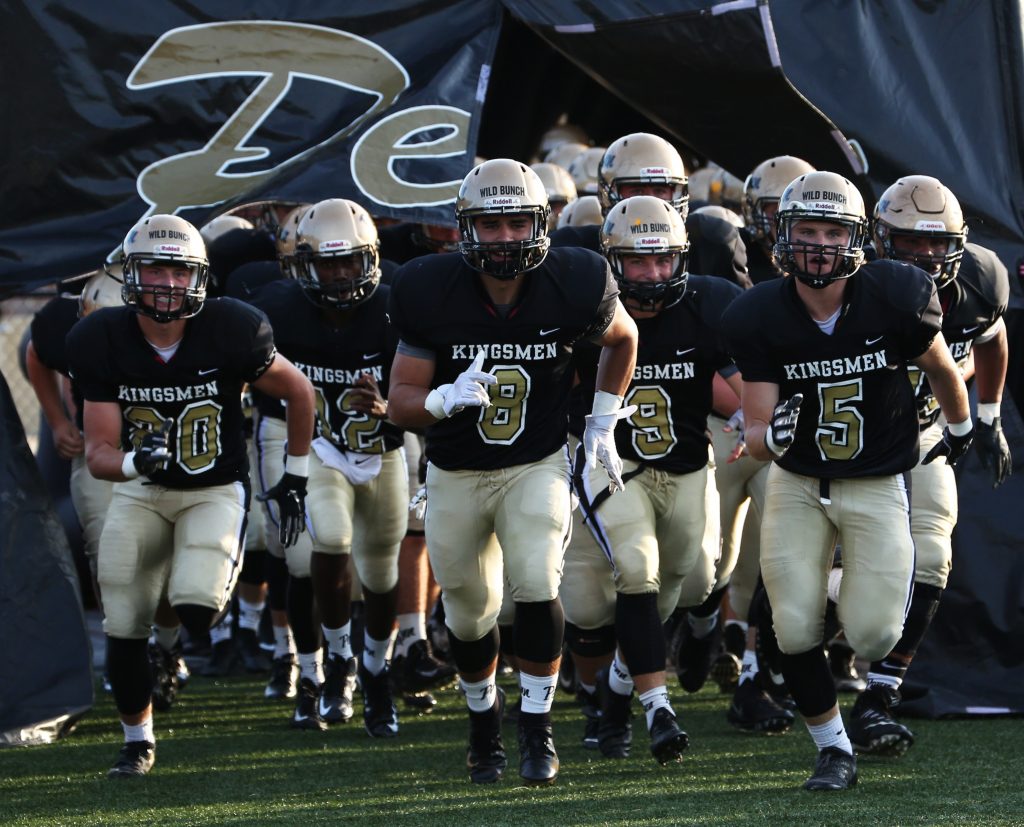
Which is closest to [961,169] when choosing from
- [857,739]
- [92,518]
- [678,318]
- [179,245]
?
[678,318]

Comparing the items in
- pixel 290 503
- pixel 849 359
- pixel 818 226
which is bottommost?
pixel 290 503

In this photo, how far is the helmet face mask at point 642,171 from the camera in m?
6.15

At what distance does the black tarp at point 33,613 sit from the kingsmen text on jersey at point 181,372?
36.2 inches

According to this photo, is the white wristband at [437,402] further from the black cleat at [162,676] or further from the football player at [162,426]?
the black cleat at [162,676]

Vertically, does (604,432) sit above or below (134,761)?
above

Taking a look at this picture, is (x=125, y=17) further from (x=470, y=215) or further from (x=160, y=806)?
(x=160, y=806)

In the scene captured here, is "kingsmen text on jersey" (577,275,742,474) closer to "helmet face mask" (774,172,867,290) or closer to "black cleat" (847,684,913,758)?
"helmet face mask" (774,172,867,290)

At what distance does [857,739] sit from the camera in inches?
197

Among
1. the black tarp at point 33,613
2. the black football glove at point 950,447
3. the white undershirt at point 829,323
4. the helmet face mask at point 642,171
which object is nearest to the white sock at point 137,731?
the black tarp at point 33,613

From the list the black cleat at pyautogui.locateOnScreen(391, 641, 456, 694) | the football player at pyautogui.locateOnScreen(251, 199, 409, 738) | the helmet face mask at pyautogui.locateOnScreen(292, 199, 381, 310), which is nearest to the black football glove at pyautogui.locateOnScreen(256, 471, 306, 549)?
the football player at pyautogui.locateOnScreen(251, 199, 409, 738)

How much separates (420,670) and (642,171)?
203cm

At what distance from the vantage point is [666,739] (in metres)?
4.75

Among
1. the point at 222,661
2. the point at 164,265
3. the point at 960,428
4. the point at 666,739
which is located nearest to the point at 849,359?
the point at 960,428

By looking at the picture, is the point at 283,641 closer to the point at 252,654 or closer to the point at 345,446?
the point at 252,654
